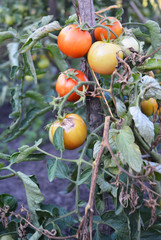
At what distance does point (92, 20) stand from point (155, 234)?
0.63m

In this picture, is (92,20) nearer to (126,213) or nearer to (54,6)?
(126,213)

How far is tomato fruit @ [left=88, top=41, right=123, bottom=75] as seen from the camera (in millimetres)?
696

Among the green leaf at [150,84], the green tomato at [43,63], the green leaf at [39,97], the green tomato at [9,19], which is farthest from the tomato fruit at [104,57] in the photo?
the green tomato at [9,19]

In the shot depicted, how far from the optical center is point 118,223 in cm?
77

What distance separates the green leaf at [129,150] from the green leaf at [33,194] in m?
0.26

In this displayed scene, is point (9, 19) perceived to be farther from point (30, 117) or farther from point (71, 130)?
point (71, 130)

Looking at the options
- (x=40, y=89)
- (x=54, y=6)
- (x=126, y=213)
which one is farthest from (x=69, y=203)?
(x=54, y=6)

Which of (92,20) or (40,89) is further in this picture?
(40,89)

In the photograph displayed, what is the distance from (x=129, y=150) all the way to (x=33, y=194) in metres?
0.31

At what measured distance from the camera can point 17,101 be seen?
0.99 meters

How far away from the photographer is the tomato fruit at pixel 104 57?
0.70 metres

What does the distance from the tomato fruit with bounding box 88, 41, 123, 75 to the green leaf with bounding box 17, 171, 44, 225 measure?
32cm

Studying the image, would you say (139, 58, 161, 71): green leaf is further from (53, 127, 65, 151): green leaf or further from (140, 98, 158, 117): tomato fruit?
(53, 127, 65, 151): green leaf

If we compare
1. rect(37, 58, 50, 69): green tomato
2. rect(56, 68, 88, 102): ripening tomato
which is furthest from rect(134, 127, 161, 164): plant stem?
rect(37, 58, 50, 69): green tomato
